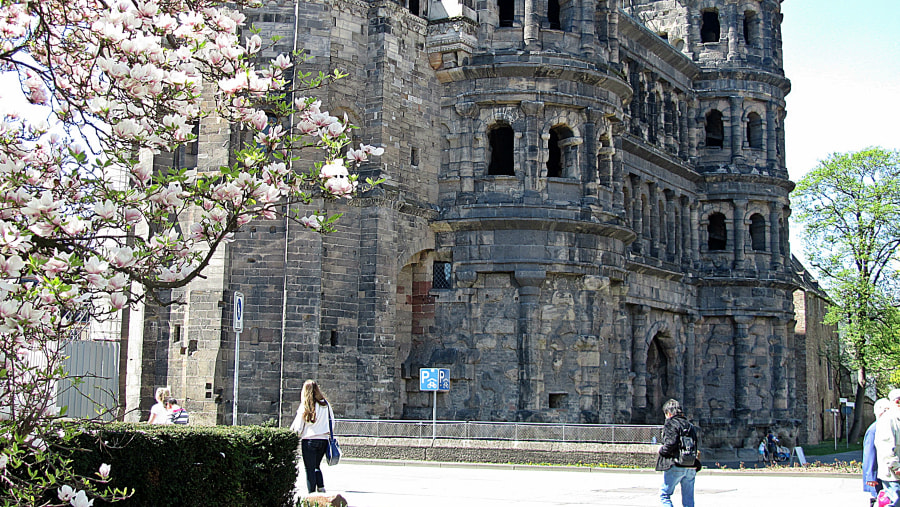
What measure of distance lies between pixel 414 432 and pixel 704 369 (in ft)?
67.8

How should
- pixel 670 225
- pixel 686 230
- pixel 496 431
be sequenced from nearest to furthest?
pixel 496 431
pixel 670 225
pixel 686 230

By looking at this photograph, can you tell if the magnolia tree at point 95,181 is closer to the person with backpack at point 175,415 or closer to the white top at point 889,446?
the white top at point 889,446

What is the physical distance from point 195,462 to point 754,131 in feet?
126

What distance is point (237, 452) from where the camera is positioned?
11258mm

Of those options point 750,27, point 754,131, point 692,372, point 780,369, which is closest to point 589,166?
point 692,372

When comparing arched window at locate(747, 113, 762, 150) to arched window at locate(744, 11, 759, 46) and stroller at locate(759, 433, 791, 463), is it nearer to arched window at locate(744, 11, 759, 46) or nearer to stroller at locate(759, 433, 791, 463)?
arched window at locate(744, 11, 759, 46)

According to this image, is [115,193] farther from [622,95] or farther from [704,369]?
[704,369]

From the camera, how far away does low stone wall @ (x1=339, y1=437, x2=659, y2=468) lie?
24250 mm

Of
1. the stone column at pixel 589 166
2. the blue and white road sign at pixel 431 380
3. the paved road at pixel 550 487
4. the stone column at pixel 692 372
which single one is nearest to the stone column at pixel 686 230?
the stone column at pixel 692 372

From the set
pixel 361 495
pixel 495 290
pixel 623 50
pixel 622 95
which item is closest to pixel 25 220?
pixel 361 495

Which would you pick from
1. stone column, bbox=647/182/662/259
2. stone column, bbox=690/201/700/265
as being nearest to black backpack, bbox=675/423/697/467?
stone column, bbox=647/182/662/259

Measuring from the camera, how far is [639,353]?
36.7m

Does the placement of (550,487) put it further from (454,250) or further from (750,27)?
(750,27)

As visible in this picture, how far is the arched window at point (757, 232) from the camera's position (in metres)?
44.7
